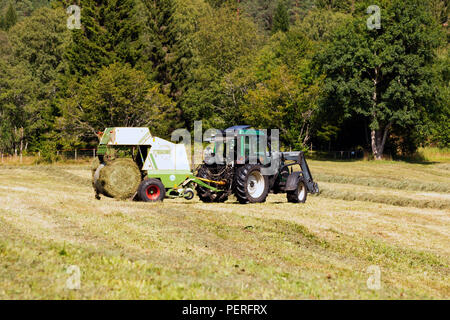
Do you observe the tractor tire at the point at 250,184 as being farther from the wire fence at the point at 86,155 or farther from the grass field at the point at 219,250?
the wire fence at the point at 86,155

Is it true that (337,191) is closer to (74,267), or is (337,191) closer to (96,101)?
(74,267)

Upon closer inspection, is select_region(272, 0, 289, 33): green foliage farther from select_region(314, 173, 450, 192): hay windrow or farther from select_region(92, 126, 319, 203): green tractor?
select_region(92, 126, 319, 203): green tractor

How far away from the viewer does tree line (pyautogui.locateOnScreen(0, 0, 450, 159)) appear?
52.9m

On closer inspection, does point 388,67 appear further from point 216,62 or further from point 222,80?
point 216,62

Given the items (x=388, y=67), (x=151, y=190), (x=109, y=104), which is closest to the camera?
(x=151, y=190)

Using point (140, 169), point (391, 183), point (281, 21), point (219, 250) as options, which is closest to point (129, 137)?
point (140, 169)

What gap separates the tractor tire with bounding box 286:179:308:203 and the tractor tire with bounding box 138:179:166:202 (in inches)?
206

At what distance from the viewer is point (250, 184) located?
20.8 metres

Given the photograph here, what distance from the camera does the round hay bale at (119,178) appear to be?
18969mm

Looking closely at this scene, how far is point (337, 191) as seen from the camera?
27328 millimetres

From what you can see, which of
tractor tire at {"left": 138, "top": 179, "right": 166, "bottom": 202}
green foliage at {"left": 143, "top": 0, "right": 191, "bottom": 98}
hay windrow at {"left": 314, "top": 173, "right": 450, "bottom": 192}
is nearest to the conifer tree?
green foliage at {"left": 143, "top": 0, "right": 191, "bottom": 98}

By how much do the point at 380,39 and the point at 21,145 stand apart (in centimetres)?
4135

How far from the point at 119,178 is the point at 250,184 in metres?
5.08

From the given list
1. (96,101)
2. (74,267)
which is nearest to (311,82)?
(96,101)
